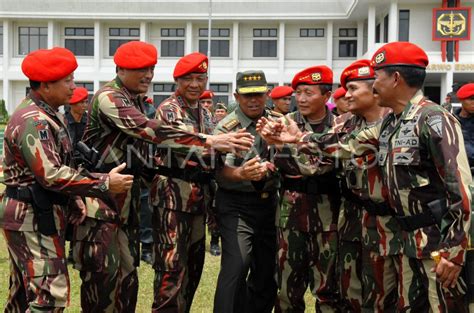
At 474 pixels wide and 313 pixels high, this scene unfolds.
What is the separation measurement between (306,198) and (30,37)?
1696 inches

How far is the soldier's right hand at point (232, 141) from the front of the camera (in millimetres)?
4422

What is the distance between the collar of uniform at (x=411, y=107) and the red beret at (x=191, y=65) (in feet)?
6.86

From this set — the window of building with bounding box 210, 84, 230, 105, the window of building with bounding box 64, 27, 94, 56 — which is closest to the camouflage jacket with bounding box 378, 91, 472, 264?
the window of building with bounding box 210, 84, 230, 105

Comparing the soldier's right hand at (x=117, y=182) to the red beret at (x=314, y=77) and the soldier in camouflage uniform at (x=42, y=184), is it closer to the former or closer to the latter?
the soldier in camouflage uniform at (x=42, y=184)

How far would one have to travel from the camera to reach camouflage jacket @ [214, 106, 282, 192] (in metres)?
4.73

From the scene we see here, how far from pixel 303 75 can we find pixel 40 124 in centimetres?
217

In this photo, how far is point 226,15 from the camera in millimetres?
40469

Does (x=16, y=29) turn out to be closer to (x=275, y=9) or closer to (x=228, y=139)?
(x=275, y=9)

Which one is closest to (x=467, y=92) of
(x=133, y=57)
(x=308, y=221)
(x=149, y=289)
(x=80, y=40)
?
(x=308, y=221)

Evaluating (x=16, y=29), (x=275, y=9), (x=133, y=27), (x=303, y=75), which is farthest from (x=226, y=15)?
(x=303, y=75)

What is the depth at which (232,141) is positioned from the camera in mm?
4426

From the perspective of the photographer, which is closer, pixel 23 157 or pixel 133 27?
pixel 23 157

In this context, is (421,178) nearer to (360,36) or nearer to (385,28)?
(385,28)

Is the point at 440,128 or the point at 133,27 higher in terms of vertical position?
the point at 133,27
